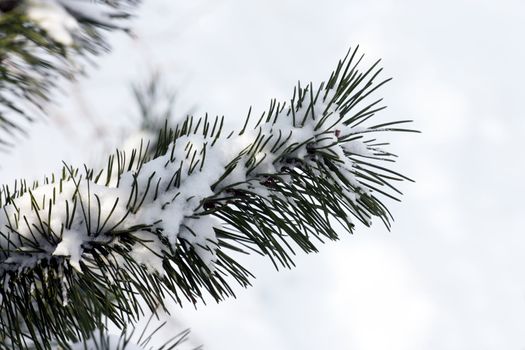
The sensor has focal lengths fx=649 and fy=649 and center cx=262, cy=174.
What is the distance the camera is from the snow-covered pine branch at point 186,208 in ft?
2.37

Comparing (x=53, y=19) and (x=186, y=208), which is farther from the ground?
(x=53, y=19)

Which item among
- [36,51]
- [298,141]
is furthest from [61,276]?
[36,51]

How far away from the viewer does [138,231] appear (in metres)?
→ 0.74

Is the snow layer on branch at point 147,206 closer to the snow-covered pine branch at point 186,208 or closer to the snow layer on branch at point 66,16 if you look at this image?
the snow-covered pine branch at point 186,208

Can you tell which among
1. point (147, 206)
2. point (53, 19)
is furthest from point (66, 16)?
point (147, 206)

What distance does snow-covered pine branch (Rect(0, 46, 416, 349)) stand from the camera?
724mm

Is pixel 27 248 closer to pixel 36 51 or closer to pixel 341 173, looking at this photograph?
pixel 341 173

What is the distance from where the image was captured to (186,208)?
28.7 inches

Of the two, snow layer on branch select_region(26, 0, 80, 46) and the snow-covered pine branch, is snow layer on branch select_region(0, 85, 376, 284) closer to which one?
the snow-covered pine branch

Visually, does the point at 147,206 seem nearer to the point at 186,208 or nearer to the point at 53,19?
the point at 186,208

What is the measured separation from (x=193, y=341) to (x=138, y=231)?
4530 mm

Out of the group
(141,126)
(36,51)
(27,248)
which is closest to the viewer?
(27,248)

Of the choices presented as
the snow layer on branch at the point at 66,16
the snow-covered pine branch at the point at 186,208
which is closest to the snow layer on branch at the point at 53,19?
the snow layer on branch at the point at 66,16

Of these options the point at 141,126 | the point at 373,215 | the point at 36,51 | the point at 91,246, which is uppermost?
the point at 141,126
